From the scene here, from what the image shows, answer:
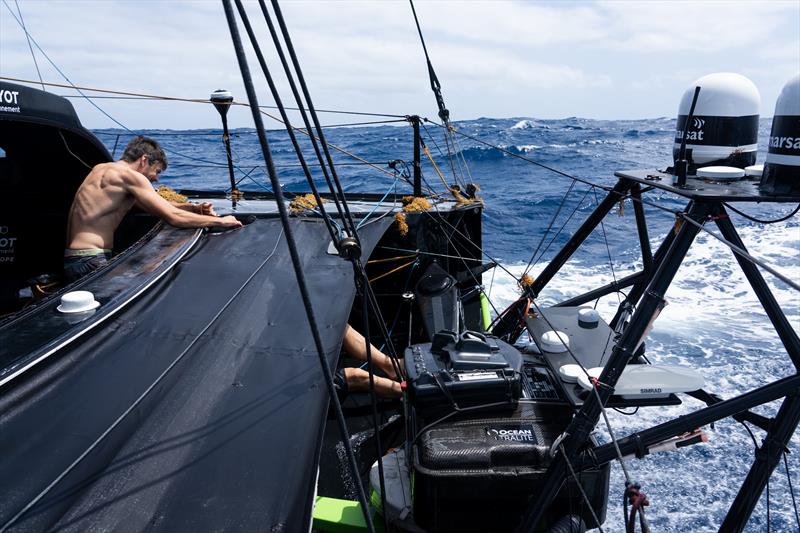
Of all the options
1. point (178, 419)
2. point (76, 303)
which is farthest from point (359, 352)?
point (178, 419)

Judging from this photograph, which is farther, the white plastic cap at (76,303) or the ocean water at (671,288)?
the ocean water at (671,288)

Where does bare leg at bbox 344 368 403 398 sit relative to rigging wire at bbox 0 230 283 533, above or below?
below

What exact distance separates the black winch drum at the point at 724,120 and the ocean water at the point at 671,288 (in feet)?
3.06

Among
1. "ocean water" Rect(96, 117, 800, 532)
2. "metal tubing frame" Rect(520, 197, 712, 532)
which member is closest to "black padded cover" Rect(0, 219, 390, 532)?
"metal tubing frame" Rect(520, 197, 712, 532)

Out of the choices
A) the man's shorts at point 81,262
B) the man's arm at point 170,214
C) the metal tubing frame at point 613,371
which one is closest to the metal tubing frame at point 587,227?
the metal tubing frame at point 613,371

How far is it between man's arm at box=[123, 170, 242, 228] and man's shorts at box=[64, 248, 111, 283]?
2.14 feet

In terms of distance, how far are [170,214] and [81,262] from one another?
3.66 ft

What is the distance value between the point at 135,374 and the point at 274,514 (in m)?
1.03

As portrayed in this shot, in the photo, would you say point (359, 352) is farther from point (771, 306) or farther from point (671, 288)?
point (671, 288)

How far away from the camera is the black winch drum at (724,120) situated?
9.84ft

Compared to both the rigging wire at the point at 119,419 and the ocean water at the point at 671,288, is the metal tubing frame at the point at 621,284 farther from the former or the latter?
the rigging wire at the point at 119,419

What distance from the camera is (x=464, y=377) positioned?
9.61 feet

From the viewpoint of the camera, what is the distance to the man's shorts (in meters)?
4.48

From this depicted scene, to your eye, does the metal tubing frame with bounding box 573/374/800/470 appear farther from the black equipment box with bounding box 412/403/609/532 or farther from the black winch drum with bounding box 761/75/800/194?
the black winch drum with bounding box 761/75/800/194
